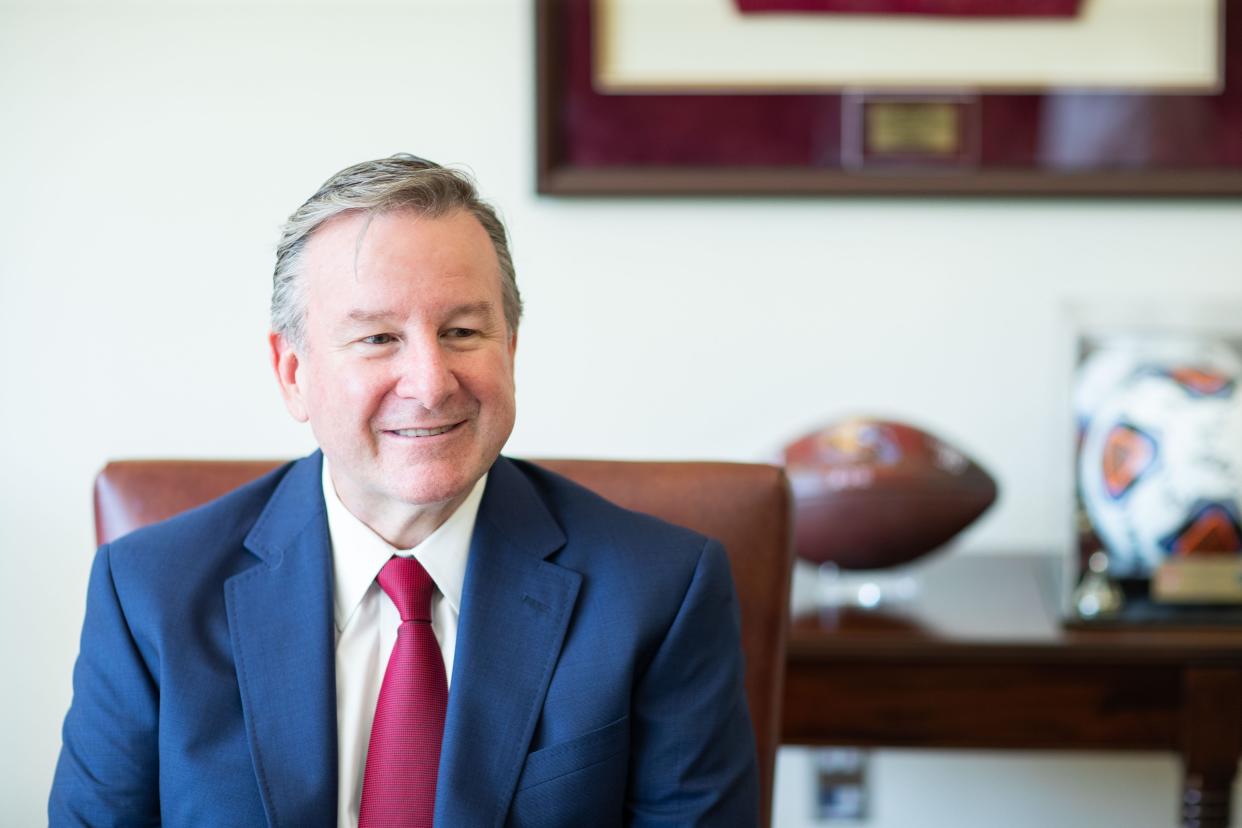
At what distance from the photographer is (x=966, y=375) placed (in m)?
2.55

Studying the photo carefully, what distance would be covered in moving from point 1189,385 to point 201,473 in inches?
54.9

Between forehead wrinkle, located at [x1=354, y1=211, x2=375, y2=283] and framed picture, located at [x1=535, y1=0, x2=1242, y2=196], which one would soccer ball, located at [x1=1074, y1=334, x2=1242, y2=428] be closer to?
framed picture, located at [x1=535, y1=0, x2=1242, y2=196]

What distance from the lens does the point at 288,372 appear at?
60.8 inches

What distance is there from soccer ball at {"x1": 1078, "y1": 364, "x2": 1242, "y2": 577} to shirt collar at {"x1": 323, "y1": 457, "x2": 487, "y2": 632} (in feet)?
3.34

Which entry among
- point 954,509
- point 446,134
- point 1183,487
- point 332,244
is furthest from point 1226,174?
point 332,244

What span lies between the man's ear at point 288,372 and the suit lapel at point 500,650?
233mm

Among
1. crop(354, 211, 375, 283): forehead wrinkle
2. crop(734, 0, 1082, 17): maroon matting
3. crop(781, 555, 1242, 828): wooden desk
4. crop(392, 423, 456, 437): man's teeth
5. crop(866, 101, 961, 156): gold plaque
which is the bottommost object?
crop(781, 555, 1242, 828): wooden desk

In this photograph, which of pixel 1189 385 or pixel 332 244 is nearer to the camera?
pixel 332 244

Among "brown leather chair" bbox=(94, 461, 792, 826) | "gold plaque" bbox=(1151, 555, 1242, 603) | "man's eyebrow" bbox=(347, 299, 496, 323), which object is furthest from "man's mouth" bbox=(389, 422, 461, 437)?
"gold plaque" bbox=(1151, 555, 1242, 603)

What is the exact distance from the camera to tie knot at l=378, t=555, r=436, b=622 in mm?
1509

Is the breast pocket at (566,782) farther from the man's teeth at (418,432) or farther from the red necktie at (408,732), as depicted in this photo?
the man's teeth at (418,432)

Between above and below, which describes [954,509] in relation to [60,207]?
below

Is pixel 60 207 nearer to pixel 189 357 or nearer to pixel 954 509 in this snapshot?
pixel 189 357

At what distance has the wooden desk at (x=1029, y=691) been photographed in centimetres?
196
